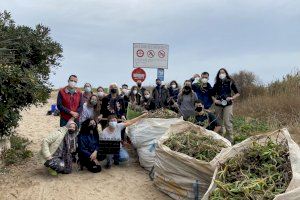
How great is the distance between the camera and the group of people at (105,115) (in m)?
8.52

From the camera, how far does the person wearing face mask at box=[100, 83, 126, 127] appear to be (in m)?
9.41

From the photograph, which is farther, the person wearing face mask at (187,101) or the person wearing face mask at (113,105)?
the person wearing face mask at (187,101)

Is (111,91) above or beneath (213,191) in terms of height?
above

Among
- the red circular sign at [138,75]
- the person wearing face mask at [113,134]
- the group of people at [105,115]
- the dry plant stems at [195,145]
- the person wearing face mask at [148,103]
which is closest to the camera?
the dry plant stems at [195,145]

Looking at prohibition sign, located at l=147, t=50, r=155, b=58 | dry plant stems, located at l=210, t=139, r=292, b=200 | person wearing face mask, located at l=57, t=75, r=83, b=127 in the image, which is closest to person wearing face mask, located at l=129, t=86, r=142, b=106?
person wearing face mask, located at l=57, t=75, r=83, b=127

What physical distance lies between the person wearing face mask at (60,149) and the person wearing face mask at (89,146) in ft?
0.47

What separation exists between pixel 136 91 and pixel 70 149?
2933mm

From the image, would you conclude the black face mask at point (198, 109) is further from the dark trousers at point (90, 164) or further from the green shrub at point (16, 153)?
the green shrub at point (16, 153)

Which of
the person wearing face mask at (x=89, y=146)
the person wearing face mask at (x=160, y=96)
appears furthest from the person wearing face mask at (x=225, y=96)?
the person wearing face mask at (x=89, y=146)

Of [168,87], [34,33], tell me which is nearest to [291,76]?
[168,87]

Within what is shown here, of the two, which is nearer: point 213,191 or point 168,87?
point 213,191

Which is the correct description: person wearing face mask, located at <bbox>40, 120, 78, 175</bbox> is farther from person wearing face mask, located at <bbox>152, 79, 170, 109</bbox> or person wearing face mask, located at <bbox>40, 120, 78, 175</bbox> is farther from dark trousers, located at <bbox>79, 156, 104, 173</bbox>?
person wearing face mask, located at <bbox>152, 79, 170, 109</bbox>

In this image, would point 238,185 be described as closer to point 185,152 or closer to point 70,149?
point 185,152

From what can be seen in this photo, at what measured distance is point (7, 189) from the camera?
7922 mm
